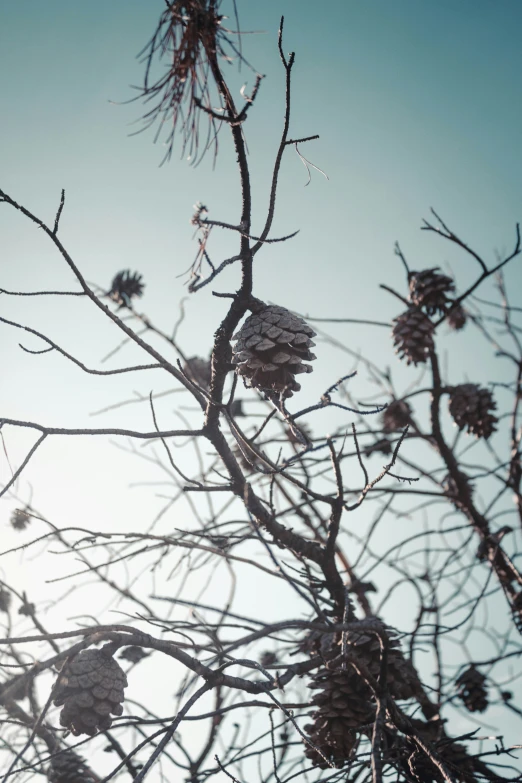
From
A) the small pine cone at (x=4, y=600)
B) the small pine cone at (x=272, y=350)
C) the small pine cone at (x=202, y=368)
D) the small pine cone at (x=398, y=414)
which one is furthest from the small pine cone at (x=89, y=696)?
the small pine cone at (x=398, y=414)

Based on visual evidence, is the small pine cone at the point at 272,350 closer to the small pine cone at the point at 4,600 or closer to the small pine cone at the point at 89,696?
the small pine cone at the point at 89,696

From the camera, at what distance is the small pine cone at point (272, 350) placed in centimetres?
131

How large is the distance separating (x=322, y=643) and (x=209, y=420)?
1050 mm

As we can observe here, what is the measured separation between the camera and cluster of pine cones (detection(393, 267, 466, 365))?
2299 mm

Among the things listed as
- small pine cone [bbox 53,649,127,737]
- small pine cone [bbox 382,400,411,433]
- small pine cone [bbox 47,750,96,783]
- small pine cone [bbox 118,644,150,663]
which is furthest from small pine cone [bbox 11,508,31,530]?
small pine cone [bbox 382,400,411,433]

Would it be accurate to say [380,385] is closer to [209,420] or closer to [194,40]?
[209,420]

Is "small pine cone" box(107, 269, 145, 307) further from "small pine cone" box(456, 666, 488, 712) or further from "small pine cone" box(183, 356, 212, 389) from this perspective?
"small pine cone" box(456, 666, 488, 712)

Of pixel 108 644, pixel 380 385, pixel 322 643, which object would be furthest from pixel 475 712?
pixel 108 644

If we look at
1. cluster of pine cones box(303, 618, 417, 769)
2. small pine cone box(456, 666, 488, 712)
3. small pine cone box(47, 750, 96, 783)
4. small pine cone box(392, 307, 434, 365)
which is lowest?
small pine cone box(47, 750, 96, 783)

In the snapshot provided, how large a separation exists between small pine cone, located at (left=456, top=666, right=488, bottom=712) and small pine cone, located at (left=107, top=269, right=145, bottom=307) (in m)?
2.84

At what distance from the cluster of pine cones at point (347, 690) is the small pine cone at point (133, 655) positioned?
854mm

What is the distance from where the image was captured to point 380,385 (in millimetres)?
3322

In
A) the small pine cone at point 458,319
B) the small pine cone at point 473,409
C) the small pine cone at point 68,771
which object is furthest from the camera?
the small pine cone at point 458,319

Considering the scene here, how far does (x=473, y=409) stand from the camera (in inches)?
102
